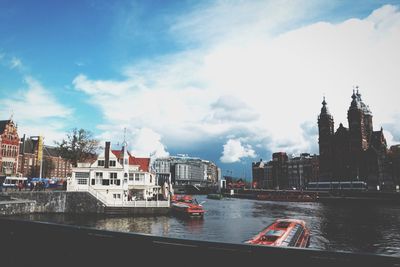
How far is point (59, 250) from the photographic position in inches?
354

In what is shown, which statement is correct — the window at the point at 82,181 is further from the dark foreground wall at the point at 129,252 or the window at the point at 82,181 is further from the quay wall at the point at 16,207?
the dark foreground wall at the point at 129,252

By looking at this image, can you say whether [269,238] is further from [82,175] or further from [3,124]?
[3,124]

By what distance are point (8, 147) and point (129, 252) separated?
430 ft

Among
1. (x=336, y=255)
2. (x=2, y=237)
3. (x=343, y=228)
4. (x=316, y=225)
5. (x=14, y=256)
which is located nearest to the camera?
(x=336, y=255)

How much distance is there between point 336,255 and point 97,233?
19.7 feet

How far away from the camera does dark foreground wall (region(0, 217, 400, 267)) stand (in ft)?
20.8

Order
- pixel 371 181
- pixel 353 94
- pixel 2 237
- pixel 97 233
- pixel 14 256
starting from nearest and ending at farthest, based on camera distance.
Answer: pixel 97 233 < pixel 14 256 < pixel 2 237 < pixel 371 181 < pixel 353 94

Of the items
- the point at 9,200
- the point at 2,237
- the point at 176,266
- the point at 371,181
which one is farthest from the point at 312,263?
the point at 371,181

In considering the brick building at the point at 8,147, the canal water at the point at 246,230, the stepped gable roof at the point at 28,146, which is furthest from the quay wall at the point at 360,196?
the stepped gable roof at the point at 28,146

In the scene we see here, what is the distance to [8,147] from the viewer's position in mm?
118938

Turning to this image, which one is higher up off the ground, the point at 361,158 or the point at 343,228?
the point at 361,158

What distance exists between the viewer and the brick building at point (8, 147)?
Result: 381 feet

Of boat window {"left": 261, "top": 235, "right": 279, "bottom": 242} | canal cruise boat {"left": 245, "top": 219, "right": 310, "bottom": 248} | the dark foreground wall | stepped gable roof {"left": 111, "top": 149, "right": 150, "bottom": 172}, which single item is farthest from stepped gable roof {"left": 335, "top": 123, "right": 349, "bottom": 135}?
the dark foreground wall

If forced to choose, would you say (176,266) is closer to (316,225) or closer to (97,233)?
(97,233)
